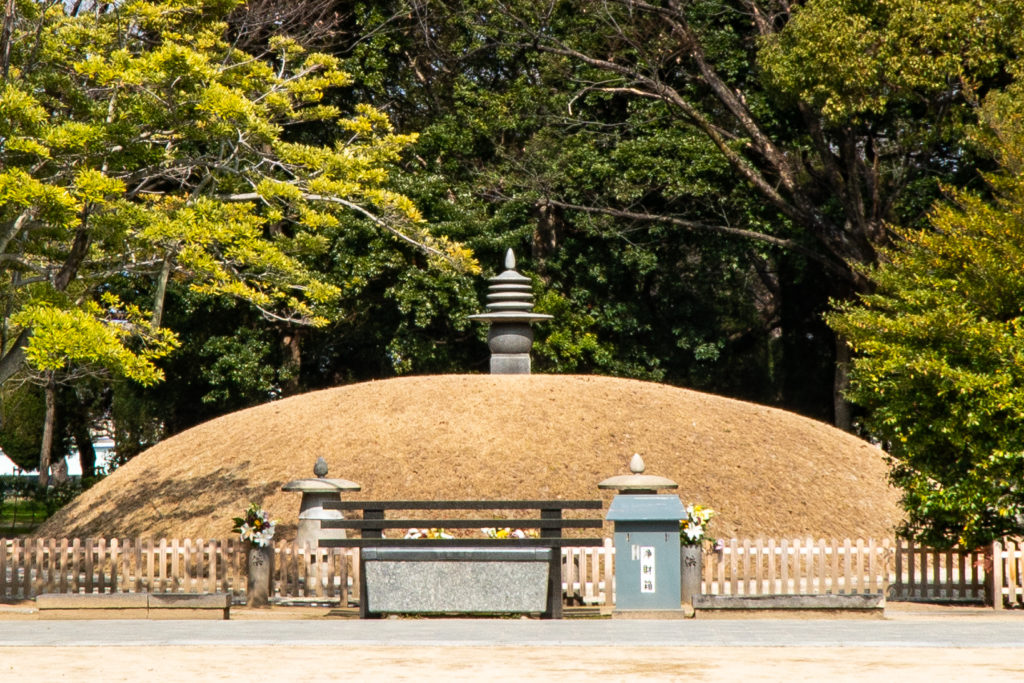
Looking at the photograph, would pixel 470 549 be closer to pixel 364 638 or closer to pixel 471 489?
pixel 364 638

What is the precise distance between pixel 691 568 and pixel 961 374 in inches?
183

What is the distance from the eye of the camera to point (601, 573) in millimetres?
18953

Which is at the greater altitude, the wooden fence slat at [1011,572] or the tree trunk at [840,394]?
the tree trunk at [840,394]

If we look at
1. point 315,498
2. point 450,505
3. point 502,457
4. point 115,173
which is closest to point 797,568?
point 450,505

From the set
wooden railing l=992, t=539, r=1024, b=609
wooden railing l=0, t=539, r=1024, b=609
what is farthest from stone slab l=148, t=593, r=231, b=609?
wooden railing l=992, t=539, r=1024, b=609

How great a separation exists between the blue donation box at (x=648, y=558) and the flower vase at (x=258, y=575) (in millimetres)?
5572

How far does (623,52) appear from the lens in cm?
3559

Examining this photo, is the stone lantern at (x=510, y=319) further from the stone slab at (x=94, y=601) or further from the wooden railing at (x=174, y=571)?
the stone slab at (x=94, y=601)

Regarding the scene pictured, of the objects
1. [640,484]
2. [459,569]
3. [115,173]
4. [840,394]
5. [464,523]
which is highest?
[115,173]

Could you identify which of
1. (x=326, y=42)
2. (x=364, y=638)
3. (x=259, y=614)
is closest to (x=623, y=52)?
(x=326, y=42)

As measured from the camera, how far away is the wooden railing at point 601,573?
16.7 meters

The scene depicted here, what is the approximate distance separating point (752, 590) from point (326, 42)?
1003 inches

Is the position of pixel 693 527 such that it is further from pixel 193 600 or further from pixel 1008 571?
pixel 193 600

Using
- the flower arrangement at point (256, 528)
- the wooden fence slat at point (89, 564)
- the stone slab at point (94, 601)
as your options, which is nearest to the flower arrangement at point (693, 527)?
the flower arrangement at point (256, 528)
